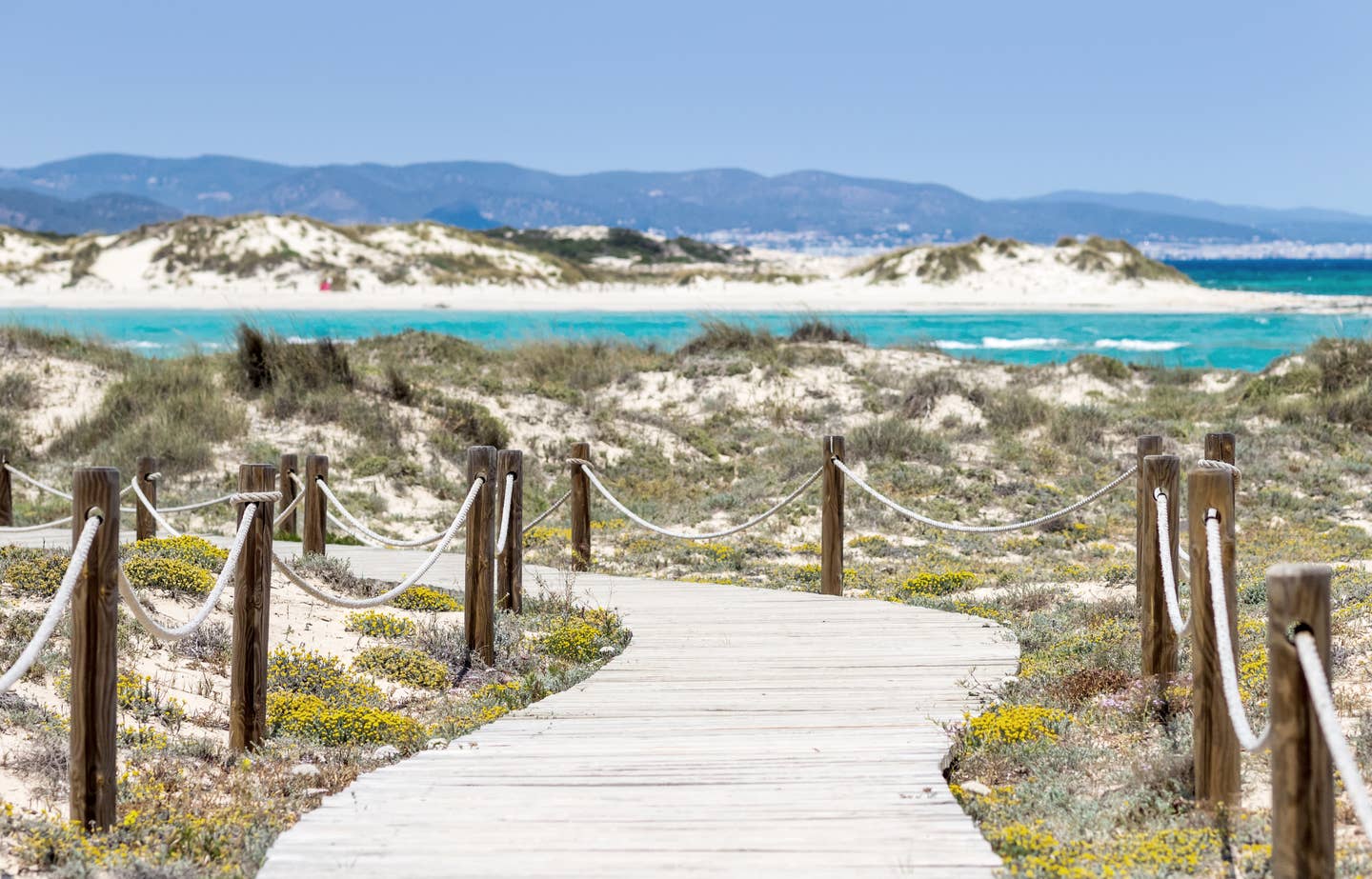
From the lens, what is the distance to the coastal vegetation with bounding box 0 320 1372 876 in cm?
486

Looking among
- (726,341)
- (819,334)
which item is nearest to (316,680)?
(726,341)

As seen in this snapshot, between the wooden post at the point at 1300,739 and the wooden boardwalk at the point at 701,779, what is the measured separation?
939mm

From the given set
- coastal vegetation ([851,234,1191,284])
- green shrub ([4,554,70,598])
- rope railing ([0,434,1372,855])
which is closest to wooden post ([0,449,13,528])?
green shrub ([4,554,70,598])

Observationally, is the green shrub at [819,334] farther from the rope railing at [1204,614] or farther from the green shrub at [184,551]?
the rope railing at [1204,614]

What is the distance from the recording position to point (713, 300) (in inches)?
2389

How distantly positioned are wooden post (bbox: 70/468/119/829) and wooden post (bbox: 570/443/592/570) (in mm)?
6742

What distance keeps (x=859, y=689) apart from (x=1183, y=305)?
185 feet

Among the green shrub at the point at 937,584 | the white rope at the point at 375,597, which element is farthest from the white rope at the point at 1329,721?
the green shrub at the point at 937,584

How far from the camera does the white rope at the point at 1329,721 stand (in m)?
3.04

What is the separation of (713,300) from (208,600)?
56032 millimetres

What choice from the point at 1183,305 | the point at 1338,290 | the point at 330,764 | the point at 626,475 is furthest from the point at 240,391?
the point at 1338,290

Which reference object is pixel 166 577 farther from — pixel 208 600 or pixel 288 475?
pixel 208 600

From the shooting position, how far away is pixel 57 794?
4820 mm

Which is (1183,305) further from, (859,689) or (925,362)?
(859,689)
